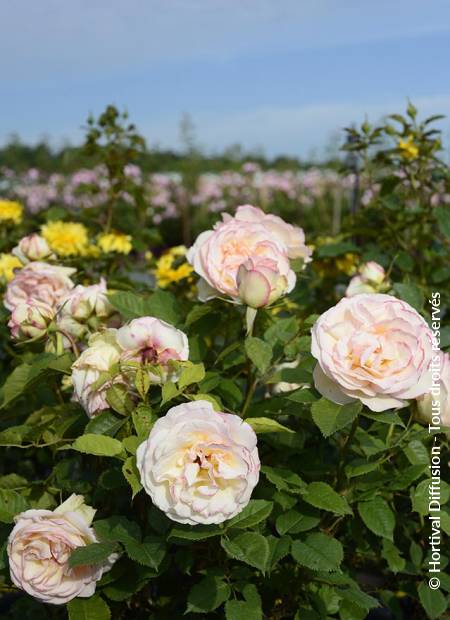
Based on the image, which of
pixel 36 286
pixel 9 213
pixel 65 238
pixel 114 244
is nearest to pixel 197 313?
pixel 36 286

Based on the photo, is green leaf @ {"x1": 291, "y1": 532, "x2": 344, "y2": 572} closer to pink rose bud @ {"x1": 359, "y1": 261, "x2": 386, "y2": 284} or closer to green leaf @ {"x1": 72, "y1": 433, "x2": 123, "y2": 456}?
green leaf @ {"x1": 72, "y1": 433, "x2": 123, "y2": 456}

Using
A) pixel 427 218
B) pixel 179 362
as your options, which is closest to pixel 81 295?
pixel 179 362

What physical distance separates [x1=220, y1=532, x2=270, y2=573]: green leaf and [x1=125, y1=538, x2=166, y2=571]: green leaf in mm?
107

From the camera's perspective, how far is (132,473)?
3.13ft

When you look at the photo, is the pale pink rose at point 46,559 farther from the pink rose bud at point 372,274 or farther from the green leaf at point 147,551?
the pink rose bud at point 372,274

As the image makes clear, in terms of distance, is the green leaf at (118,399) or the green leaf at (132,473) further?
the green leaf at (118,399)

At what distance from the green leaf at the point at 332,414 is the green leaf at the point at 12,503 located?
51 centimetres

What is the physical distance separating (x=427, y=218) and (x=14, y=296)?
1149mm

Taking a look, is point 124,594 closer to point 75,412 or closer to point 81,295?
point 75,412

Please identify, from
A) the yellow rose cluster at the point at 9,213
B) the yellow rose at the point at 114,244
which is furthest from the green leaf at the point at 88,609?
the yellow rose cluster at the point at 9,213

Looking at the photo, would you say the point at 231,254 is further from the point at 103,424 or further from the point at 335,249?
the point at 335,249

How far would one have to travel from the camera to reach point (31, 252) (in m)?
1.67

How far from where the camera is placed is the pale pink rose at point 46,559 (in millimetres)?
1033

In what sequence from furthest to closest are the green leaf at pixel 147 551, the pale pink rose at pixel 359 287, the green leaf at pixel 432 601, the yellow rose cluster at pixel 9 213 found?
the yellow rose cluster at pixel 9 213, the pale pink rose at pixel 359 287, the green leaf at pixel 432 601, the green leaf at pixel 147 551
